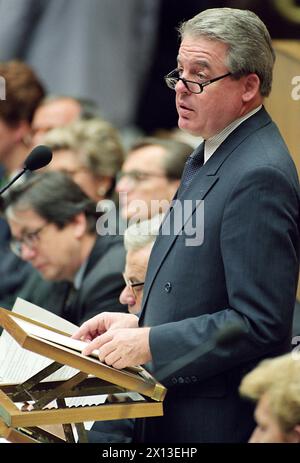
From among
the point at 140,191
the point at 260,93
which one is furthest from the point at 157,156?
the point at 260,93

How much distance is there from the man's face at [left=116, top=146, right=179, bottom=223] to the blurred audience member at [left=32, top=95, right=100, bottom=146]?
74cm

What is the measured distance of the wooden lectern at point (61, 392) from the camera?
2.47 metres

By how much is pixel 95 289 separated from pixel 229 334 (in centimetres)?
164

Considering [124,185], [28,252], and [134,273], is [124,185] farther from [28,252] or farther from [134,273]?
[134,273]

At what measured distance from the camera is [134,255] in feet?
10.9

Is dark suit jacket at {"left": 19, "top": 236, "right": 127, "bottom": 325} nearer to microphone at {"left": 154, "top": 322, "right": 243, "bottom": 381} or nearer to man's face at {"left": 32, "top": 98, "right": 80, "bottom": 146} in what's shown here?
microphone at {"left": 154, "top": 322, "right": 243, "bottom": 381}

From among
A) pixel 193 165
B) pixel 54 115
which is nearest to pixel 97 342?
pixel 193 165

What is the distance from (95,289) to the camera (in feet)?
13.2

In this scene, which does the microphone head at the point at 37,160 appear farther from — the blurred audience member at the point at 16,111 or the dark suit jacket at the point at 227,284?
the blurred audience member at the point at 16,111

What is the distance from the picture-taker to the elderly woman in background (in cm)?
503

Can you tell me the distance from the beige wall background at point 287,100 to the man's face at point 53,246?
0.88 meters

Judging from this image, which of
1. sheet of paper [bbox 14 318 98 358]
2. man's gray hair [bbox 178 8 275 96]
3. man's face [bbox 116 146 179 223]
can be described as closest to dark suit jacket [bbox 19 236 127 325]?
man's face [bbox 116 146 179 223]
